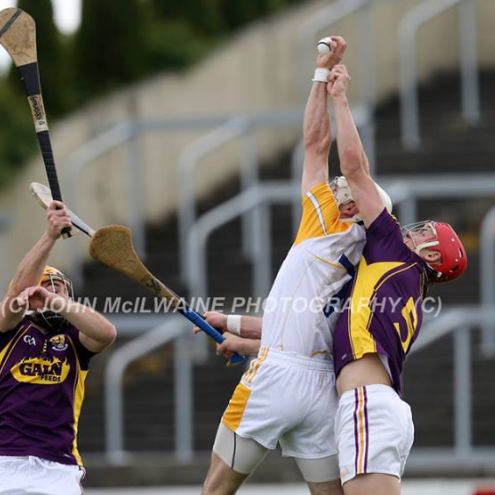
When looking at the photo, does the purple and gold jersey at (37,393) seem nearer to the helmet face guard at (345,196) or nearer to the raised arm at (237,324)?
the raised arm at (237,324)

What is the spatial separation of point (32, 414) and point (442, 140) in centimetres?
817

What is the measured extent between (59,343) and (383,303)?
1.42 m

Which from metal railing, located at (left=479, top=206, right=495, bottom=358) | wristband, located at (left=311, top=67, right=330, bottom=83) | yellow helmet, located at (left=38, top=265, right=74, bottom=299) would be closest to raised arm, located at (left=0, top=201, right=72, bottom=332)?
yellow helmet, located at (left=38, top=265, right=74, bottom=299)

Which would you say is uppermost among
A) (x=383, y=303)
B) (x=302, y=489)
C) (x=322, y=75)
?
(x=322, y=75)

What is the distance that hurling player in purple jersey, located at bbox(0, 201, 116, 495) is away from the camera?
616cm

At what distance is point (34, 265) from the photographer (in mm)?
6176

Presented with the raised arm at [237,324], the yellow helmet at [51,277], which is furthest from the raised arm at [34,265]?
the raised arm at [237,324]

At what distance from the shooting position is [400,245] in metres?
6.36

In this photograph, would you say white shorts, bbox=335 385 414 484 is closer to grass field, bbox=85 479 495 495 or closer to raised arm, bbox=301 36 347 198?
raised arm, bbox=301 36 347 198

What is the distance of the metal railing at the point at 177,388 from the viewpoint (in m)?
10.0

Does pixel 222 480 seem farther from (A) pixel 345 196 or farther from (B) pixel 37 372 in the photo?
(A) pixel 345 196

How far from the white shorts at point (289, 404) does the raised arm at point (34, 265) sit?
1.03 meters

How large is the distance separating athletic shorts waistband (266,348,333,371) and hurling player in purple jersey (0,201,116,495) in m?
0.70

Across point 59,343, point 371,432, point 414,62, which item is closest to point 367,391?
point 371,432
